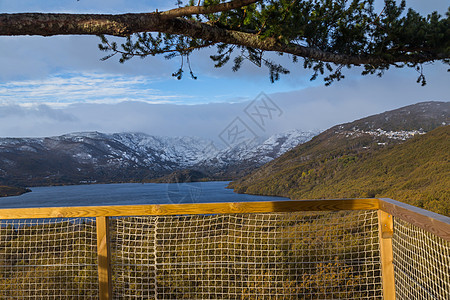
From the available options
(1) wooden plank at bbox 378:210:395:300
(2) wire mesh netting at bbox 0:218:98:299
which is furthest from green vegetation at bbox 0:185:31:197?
(1) wooden plank at bbox 378:210:395:300

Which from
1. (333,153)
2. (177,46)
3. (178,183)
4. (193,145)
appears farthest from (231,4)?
(333,153)

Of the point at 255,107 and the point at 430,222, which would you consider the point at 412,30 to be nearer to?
the point at 430,222

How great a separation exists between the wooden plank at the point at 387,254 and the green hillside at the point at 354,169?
15156 millimetres

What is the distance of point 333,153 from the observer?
25.7 m

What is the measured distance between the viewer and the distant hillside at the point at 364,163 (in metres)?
18.9

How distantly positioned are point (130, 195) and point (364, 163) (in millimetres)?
15924

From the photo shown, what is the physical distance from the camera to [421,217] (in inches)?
67.0

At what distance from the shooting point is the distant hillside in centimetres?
1892

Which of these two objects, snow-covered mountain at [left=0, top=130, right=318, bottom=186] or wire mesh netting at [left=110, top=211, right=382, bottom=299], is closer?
wire mesh netting at [left=110, top=211, right=382, bottom=299]

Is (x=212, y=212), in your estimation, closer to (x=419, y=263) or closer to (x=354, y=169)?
(x=419, y=263)

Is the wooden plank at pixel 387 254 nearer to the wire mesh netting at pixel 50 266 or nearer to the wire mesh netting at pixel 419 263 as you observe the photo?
the wire mesh netting at pixel 419 263

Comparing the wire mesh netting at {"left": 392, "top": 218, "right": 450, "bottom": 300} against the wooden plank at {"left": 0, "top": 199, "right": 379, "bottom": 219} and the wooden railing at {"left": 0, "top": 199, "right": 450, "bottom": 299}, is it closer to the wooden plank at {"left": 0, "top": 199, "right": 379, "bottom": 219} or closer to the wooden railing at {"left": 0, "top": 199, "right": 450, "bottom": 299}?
the wooden railing at {"left": 0, "top": 199, "right": 450, "bottom": 299}

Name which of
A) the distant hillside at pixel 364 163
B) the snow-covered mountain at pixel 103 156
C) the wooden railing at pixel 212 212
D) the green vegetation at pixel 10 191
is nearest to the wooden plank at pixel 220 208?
the wooden railing at pixel 212 212

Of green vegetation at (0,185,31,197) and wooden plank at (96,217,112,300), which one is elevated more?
wooden plank at (96,217,112,300)
